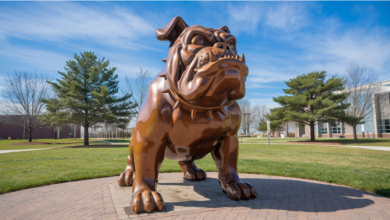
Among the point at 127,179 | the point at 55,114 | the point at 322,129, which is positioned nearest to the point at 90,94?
the point at 55,114

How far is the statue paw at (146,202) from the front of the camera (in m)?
2.94

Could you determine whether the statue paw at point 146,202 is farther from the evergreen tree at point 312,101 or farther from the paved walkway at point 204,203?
the evergreen tree at point 312,101

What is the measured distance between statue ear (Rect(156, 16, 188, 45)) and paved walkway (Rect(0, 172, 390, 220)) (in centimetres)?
231

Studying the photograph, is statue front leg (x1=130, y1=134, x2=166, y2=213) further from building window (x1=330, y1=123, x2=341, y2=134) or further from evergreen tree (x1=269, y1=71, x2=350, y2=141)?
building window (x1=330, y1=123, x2=341, y2=134)

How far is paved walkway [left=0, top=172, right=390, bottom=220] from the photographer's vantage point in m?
2.98

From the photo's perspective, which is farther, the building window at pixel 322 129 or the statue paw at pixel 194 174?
the building window at pixel 322 129

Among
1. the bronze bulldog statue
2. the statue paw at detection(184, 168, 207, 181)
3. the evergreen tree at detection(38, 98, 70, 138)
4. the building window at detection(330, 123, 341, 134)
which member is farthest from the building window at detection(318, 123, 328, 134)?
the bronze bulldog statue

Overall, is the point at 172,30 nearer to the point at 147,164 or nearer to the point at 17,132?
the point at 147,164

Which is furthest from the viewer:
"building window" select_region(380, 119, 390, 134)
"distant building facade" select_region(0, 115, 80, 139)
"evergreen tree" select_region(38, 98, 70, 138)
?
"distant building facade" select_region(0, 115, 80, 139)

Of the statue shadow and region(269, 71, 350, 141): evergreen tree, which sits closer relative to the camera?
the statue shadow

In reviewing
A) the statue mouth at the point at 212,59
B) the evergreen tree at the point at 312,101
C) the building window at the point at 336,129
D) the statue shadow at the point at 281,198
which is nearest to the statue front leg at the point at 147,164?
the statue shadow at the point at 281,198

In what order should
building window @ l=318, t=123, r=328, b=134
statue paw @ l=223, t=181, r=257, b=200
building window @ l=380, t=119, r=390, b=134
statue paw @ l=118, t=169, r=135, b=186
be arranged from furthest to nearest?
building window @ l=318, t=123, r=328, b=134, building window @ l=380, t=119, r=390, b=134, statue paw @ l=118, t=169, r=135, b=186, statue paw @ l=223, t=181, r=257, b=200

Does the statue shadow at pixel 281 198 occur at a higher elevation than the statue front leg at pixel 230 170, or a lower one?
lower

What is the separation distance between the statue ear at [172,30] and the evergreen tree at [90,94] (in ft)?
74.0
